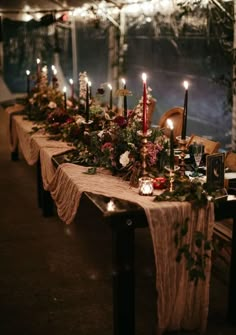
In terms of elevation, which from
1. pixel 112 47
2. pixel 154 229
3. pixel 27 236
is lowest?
pixel 27 236

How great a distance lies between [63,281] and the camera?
325 cm

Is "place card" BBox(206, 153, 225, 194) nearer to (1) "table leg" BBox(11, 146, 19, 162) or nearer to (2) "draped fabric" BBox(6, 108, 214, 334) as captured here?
(2) "draped fabric" BBox(6, 108, 214, 334)

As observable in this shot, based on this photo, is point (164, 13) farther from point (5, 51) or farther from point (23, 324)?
point (5, 51)

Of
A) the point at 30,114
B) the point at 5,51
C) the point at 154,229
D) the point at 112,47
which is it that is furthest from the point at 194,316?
the point at 5,51

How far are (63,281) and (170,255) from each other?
42.9 inches

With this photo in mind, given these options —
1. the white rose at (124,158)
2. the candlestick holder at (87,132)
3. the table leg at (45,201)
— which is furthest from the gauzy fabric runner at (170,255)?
the table leg at (45,201)

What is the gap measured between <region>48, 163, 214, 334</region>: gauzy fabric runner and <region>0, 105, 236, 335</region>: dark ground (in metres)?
0.23

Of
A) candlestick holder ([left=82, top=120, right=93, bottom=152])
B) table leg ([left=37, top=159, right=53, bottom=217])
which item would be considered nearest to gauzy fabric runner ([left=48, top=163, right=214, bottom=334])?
candlestick holder ([left=82, top=120, right=93, bottom=152])

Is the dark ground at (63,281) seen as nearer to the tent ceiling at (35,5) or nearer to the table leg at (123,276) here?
the table leg at (123,276)

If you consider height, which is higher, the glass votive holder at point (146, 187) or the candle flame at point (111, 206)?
the glass votive holder at point (146, 187)

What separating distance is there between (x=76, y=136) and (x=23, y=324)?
4.73 feet

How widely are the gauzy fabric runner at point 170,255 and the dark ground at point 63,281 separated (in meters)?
0.23

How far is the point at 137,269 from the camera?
3412 millimetres

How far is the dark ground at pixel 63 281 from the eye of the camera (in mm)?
2748
